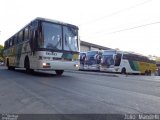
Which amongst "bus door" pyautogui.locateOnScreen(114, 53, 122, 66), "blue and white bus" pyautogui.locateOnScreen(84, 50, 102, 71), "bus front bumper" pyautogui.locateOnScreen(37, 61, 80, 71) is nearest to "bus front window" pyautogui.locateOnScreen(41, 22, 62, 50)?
"bus front bumper" pyautogui.locateOnScreen(37, 61, 80, 71)

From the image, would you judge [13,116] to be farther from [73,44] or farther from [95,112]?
[73,44]

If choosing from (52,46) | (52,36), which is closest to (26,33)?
(52,36)

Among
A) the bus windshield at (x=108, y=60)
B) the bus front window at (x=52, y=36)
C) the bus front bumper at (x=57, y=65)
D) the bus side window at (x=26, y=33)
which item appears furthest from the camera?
the bus windshield at (x=108, y=60)

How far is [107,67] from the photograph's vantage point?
34281mm

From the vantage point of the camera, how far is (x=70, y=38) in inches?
615

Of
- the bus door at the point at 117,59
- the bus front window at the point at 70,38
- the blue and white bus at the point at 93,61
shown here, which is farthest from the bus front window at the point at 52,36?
the blue and white bus at the point at 93,61

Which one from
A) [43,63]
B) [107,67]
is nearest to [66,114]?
[43,63]

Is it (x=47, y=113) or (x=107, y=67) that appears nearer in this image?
(x=47, y=113)

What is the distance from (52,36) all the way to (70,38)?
4.06 feet

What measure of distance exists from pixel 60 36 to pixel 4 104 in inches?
374

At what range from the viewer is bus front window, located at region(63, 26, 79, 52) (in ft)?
50.4

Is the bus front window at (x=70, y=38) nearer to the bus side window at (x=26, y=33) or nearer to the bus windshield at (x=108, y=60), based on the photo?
the bus side window at (x=26, y=33)

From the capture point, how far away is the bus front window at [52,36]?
47.8 feet

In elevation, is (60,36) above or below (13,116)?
above
